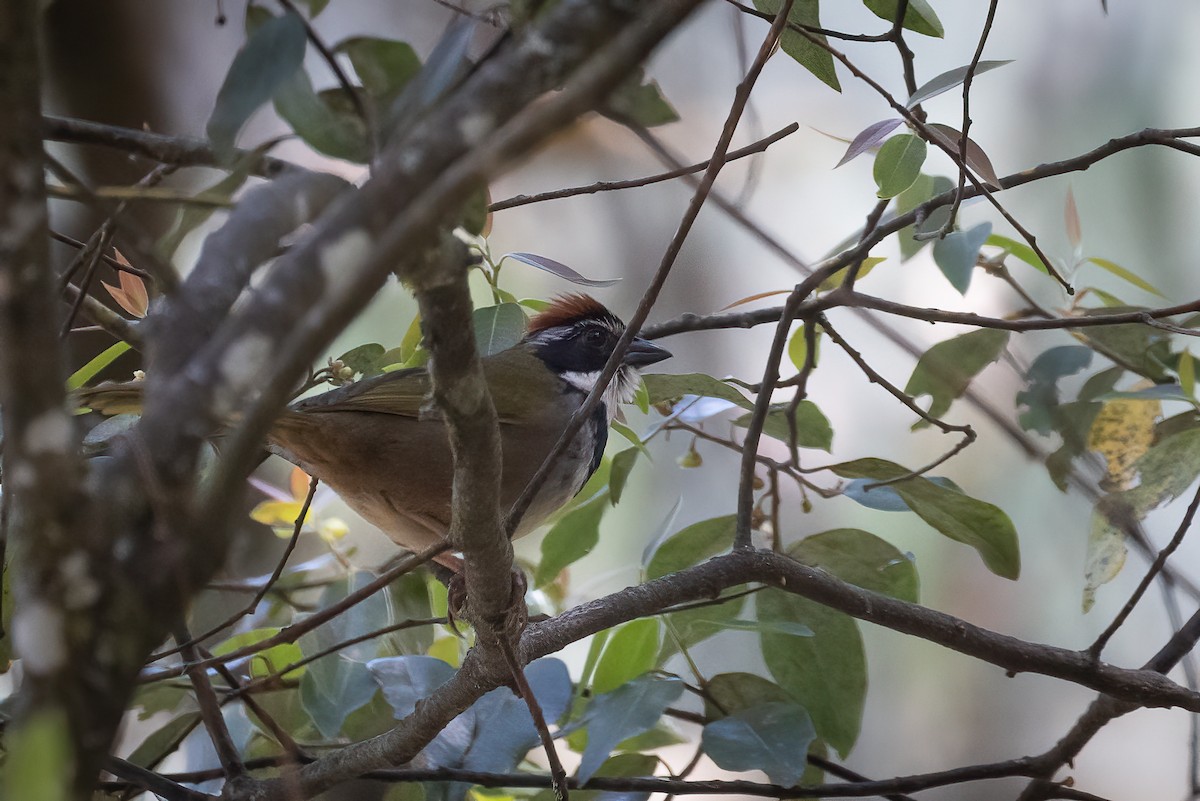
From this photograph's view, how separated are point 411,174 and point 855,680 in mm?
1407

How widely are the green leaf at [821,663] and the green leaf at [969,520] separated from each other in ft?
0.81

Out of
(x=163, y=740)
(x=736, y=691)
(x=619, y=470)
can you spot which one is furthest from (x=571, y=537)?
→ (x=163, y=740)

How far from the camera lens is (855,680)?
5.78 feet

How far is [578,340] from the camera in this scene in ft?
9.46

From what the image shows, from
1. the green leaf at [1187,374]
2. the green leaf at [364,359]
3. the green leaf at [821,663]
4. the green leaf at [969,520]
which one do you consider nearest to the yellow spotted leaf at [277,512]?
the green leaf at [364,359]

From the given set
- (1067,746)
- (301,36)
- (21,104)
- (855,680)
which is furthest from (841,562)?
(21,104)

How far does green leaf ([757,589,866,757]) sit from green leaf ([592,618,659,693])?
0.23 meters

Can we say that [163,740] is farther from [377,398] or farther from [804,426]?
[804,426]

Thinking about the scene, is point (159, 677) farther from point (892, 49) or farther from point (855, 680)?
point (892, 49)

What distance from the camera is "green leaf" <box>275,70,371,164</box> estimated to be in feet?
3.06

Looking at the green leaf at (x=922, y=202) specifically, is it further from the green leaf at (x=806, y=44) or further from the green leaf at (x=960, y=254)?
Result: the green leaf at (x=806, y=44)

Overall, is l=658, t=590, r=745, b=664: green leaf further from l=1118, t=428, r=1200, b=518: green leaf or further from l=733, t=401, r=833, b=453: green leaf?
l=1118, t=428, r=1200, b=518: green leaf

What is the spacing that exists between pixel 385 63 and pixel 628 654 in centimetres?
110

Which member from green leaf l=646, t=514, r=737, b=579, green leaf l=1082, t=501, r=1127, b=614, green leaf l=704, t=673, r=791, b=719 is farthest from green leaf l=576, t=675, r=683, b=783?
green leaf l=1082, t=501, r=1127, b=614
